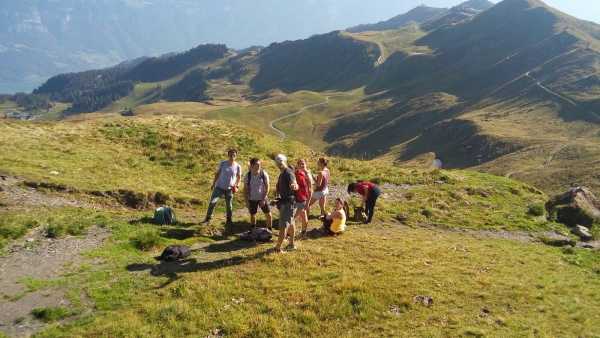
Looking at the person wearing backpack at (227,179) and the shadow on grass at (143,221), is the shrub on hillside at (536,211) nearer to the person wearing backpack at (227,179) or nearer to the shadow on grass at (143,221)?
the person wearing backpack at (227,179)

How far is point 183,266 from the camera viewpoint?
15.4 m

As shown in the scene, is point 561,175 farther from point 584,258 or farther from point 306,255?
point 306,255

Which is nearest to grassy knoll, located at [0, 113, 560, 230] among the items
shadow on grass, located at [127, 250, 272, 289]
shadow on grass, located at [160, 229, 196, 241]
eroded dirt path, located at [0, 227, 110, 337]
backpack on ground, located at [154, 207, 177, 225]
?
backpack on ground, located at [154, 207, 177, 225]

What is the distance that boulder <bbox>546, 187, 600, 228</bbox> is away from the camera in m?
26.7

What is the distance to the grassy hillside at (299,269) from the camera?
12.3 meters

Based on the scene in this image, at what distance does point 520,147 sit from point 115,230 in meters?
112

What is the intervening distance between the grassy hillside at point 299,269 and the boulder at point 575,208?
4.57ft

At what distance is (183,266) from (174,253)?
735 mm

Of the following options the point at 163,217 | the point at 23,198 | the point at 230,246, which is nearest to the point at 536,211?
the point at 230,246

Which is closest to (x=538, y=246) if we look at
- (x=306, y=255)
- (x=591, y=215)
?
(x=591, y=215)

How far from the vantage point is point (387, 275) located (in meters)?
15.3

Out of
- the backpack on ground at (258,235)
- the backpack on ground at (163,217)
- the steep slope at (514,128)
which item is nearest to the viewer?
the backpack on ground at (258,235)

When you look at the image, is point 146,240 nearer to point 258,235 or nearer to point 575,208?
point 258,235

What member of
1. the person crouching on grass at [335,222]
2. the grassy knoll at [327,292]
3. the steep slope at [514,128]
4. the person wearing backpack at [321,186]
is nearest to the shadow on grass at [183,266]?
the grassy knoll at [327,292]
